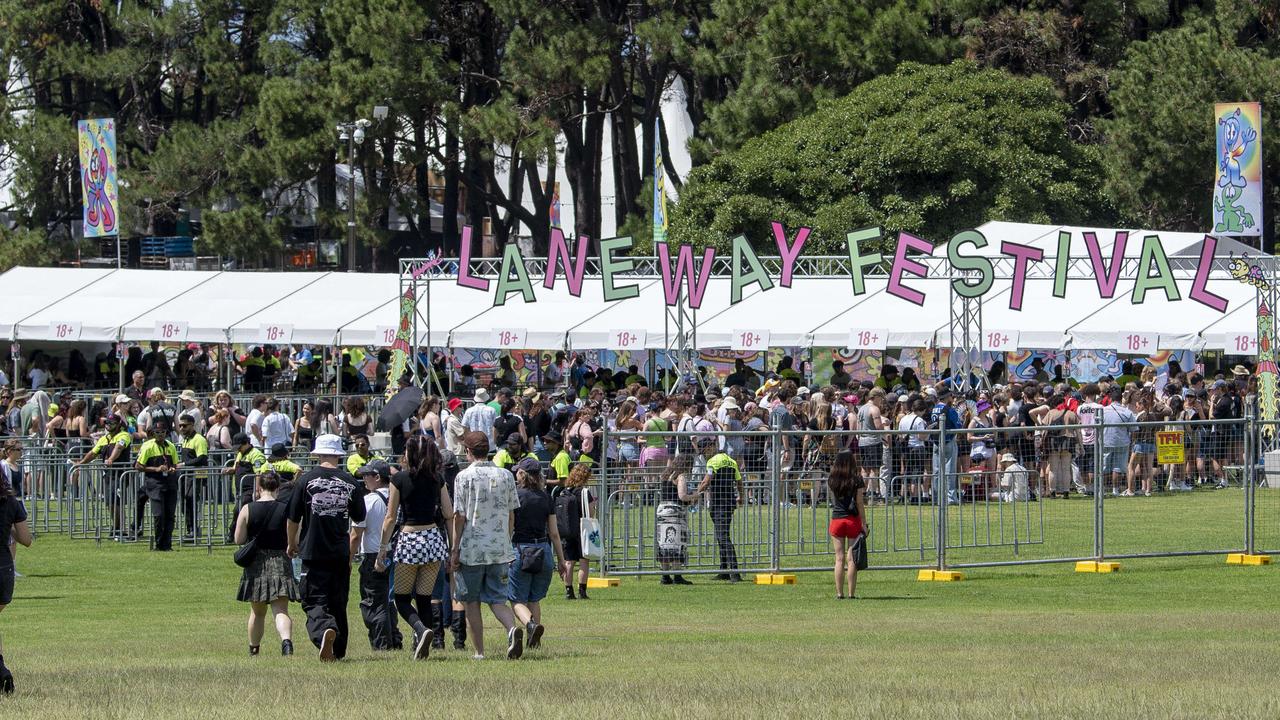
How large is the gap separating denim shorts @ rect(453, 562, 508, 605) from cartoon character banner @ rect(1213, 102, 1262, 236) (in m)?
28.0

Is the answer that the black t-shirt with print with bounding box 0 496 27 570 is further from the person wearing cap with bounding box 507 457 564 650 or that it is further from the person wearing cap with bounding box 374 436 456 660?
the person wearing cap with bounding box 507 457 564 650

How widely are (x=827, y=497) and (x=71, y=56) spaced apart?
145 feet

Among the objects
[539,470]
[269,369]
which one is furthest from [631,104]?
[539,470]

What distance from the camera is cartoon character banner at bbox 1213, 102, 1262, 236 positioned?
36.8 m

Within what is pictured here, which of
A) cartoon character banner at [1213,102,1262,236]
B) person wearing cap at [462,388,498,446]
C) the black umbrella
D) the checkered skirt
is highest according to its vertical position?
cartoon character banner at [1213,102,1262,236]

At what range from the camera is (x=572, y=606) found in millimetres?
16297

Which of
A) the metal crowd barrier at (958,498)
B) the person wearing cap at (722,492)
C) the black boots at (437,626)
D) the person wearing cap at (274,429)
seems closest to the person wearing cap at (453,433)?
the person wearing cap at (274,429)

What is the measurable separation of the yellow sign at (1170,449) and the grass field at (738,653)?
47 cm

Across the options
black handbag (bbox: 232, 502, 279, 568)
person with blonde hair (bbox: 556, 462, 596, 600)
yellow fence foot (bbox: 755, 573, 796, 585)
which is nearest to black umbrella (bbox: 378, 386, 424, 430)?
person with blonde hair (bbox: 556, 462, 596, 600)

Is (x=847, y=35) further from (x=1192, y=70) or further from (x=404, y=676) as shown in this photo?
(x=404, y=676)

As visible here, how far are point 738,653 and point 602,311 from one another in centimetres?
2293

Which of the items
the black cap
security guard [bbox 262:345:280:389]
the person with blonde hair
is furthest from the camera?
security guard [bbox 262:345:280:389]

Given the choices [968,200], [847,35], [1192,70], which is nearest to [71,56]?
[847,35]

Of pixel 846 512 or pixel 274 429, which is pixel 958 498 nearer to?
pixel 846 512
